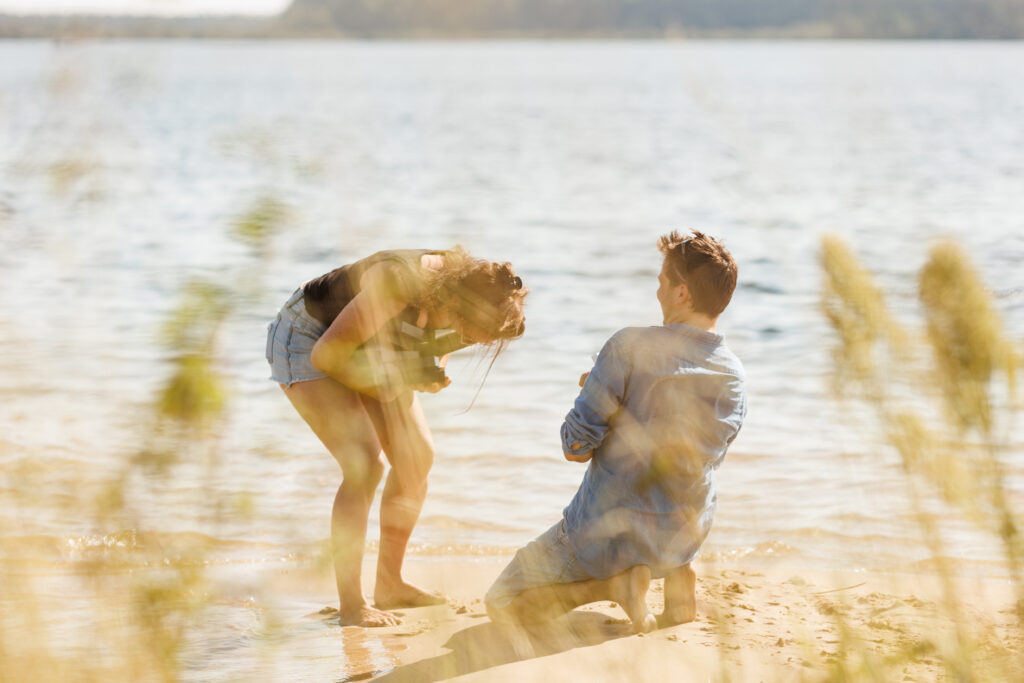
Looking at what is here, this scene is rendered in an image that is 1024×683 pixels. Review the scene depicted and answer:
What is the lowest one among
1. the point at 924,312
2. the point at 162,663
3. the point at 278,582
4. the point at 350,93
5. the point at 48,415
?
the point at 278,582

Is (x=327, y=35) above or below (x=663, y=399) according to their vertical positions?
above

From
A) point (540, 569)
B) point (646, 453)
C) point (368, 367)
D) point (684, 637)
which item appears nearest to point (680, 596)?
point (684, 637)

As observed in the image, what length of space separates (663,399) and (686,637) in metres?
0.85

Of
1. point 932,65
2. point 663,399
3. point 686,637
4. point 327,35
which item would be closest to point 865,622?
point 686,637

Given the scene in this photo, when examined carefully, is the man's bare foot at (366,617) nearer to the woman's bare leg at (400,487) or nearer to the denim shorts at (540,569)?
the woman's bare leg at (400,487)

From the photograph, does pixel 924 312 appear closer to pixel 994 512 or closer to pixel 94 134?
pixel 994 512

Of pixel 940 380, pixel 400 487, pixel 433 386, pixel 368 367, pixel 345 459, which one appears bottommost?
pixel 400 487

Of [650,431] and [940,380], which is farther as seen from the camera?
[650,431]

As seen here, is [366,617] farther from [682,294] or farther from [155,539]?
[155,539]

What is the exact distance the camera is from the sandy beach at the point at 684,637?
140 inches

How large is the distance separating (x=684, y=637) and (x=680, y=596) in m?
0.17

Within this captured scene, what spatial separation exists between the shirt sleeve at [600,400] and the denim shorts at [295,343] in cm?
99

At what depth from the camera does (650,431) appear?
12.1ft

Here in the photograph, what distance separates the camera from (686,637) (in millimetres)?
3928
